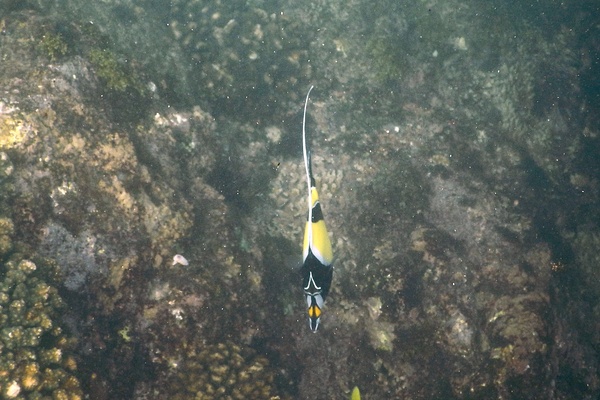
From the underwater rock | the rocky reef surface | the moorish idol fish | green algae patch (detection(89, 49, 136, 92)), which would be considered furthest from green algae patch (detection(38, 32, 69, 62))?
the moorish idol fish

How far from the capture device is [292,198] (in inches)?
204

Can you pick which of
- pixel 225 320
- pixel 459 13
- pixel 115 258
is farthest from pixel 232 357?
pixel 459 13

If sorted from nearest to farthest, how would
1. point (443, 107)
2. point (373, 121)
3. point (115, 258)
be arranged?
1. point (115, 258)
2. point (373, 121)
3. point (443, 107)

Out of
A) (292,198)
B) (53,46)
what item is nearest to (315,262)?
(292,198)

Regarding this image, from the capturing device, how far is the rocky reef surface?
3.41 meters

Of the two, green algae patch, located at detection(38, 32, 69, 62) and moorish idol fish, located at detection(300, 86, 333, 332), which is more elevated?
green algae patch, located at detection(38, 32, 69, 62)

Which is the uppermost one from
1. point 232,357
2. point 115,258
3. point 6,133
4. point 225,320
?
point 6,133

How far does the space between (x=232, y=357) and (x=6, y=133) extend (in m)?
2.87

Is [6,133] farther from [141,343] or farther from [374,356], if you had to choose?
[374,356]

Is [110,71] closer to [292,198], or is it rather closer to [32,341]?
[292,198]

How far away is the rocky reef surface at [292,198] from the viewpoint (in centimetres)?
341

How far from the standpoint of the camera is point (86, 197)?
3.53 meters

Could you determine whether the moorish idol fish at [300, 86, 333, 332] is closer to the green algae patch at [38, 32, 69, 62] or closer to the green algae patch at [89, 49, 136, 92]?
the green algae patch at [89, 49, 136, 92]

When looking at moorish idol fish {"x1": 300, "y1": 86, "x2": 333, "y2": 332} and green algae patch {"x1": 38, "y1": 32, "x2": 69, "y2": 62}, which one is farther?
green algae patch {"x1": 38, "y1": 32, "x2": 69, "y2": 62}
